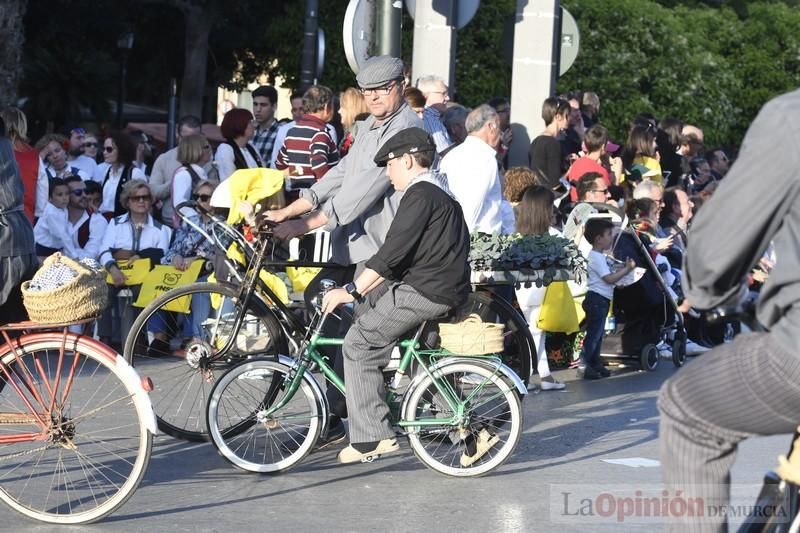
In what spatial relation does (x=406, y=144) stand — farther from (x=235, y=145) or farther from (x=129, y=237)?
(x=235, y=145)

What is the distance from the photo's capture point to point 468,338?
285 inches

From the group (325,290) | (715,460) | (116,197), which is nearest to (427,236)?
(325,290)

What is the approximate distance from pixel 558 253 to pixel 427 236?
2.32 metres

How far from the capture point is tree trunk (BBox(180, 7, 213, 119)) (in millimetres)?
34125

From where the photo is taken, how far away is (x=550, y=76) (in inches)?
560

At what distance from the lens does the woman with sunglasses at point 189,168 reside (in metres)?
12.0

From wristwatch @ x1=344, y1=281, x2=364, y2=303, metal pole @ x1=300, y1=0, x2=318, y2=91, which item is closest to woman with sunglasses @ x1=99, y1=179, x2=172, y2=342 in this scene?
wristwatch @ x1=344, y1=281, x2=364, y2=303

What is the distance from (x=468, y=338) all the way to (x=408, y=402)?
443 millimetres

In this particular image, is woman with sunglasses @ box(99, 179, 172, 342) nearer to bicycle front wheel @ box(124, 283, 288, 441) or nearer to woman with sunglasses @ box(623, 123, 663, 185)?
bicycle front wheel @ box(124, 283, 288, 441)

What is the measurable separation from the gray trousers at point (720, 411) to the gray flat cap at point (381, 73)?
4273 mm

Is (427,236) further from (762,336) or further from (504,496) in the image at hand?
(762,336)

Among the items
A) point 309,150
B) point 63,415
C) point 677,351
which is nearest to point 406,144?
point 63,415

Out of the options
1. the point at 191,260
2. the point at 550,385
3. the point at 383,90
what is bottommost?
the point at 550,385

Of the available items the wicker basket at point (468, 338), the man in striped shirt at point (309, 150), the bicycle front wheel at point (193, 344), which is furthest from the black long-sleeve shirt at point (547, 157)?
the wicker basket at point (468, 338)
